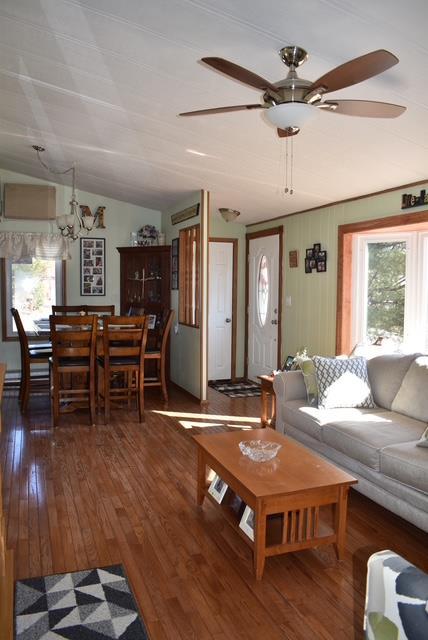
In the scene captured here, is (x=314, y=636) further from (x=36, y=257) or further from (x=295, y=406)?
(x=36, y=257)

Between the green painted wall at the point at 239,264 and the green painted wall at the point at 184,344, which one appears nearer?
the green painted wall at the point at 184,344

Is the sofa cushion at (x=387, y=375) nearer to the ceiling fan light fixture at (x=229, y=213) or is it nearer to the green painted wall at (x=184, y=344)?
the green painted wall at (x=184, y=344)

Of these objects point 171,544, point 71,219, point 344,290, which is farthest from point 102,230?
point 171,544

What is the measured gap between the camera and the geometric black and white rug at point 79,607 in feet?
6.61

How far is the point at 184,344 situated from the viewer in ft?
20.8

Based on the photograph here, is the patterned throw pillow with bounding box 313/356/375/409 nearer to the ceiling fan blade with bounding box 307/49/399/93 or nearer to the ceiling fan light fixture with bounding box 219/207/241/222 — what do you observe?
the ceiling fan blade with bounding box 307/49/399/93

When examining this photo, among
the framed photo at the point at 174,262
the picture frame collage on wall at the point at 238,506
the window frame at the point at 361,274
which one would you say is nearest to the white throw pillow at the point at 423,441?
the picture frame collage on wall at the point at 238,506

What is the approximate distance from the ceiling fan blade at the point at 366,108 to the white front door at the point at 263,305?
4024mm

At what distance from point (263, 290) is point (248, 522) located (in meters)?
4.54

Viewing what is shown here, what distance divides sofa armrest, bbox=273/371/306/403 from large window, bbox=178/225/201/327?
1.82 m

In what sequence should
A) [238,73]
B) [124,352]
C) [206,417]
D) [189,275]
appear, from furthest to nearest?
[189,275] < [206,417] < [124,352] < [238,73]

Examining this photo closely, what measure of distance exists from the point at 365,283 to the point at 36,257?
4.45 m

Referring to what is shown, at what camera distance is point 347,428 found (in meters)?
3.31

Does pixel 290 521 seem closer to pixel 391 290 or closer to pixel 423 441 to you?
pixel 423 441
